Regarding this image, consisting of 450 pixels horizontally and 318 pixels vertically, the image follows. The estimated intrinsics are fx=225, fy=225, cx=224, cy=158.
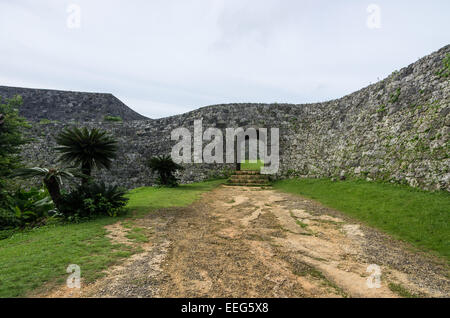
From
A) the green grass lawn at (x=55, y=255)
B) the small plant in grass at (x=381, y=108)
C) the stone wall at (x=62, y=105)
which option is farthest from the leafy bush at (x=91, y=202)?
the stone wall at (x=62, y=105)

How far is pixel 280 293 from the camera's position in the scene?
3041 mm

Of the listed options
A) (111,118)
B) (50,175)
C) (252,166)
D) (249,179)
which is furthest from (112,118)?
(50,175)

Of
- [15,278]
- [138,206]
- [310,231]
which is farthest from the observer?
[138,206]

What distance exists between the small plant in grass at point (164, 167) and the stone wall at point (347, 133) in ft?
11.1

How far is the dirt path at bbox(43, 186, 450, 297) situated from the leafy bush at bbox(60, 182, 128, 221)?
4.77 ft

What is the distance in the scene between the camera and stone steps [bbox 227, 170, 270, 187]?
49.9 feet

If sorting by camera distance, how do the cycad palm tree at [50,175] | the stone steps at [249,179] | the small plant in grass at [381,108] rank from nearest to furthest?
1. the cycad palm tree at [50,175]
2. the small plant in grass at [381,108]
3. the stone steps at [249,179]

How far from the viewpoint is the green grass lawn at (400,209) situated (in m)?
5.37

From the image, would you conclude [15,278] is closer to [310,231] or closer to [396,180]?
[310,231]

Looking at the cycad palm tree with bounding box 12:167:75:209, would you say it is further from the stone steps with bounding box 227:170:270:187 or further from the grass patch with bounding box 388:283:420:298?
the stone steps with bounding box 227:170:270:187

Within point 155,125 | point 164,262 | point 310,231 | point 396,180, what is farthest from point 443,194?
point 155,125

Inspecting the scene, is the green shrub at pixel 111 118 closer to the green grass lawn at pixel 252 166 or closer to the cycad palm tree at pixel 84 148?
the green grass lawn at pixel 252 166

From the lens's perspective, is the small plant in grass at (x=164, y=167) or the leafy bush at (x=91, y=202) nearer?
the leafy bush at (x=91, y=202)

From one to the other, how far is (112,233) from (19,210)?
533 centimetres
